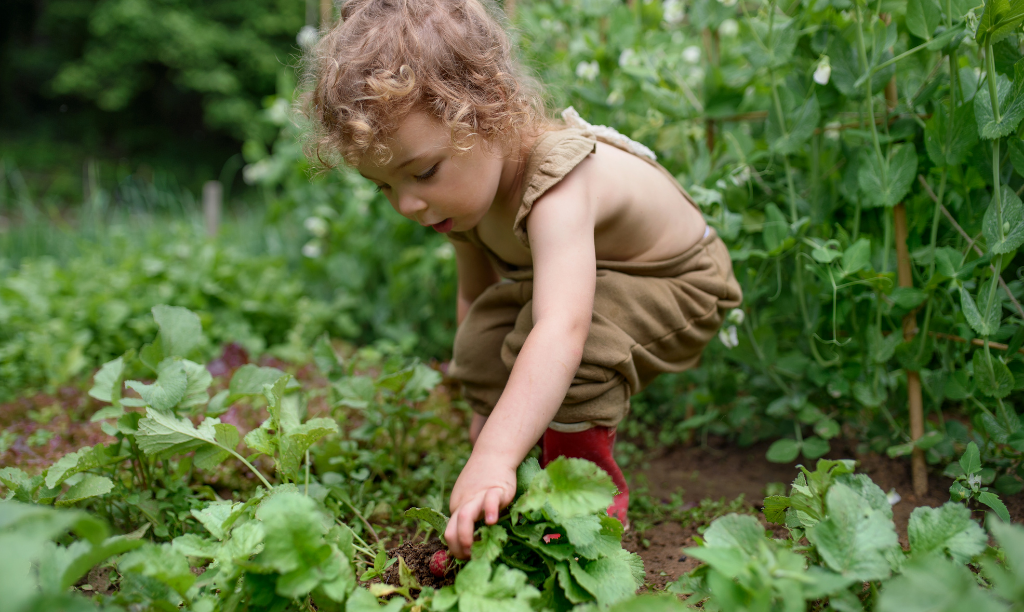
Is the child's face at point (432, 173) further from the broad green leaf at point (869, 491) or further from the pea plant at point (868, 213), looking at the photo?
the broad green leaf at point (869, 491)

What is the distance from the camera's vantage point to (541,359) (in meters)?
1.13

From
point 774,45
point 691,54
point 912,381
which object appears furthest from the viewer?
point 691,54

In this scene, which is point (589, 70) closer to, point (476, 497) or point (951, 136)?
point (951, 136)

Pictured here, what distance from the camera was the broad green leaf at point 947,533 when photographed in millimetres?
878

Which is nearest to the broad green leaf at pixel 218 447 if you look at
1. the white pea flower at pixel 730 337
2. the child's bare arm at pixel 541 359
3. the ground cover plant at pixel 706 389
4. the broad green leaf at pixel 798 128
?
the ground cover plant at pixel 706 389

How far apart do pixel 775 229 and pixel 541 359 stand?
0.83 meters

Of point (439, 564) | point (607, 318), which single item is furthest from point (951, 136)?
point (439, 564)

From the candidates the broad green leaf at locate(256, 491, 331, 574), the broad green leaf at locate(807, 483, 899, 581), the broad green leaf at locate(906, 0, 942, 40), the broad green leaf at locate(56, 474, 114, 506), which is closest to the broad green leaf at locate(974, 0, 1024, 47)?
the broad green leaf at locate(906, 0, 942, 40)

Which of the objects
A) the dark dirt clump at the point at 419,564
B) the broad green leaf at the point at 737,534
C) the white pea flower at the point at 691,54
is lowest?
the dark dirt clump at the point at 419,564

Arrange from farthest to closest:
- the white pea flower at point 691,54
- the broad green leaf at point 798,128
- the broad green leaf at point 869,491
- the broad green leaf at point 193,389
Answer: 1. the white pea flower at point 691,54
2. the broad green leaf at point 798,128
3. the broad green leaf at point 193,389
4. the broad green leaf at point 869,491

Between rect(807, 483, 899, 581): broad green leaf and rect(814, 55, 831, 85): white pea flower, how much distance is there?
104 cm

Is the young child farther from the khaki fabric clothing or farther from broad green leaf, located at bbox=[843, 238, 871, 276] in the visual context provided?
broad green leaf, located at bbox=[843, 238, 871, 276]

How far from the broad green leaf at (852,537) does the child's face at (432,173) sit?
0.84 m

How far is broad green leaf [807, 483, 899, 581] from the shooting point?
0.84 meters
